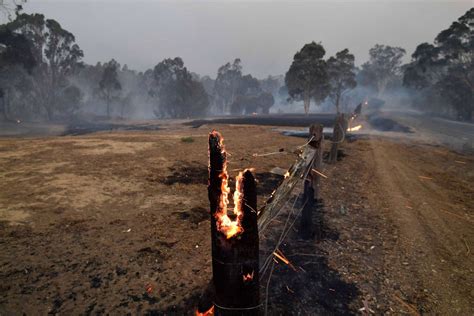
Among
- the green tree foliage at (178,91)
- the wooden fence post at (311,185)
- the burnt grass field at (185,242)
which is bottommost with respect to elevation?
the burnt grass field at (185,242)

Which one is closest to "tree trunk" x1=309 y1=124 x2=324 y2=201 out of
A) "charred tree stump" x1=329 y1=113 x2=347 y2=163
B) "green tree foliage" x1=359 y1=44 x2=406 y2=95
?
"charred tree stump" x1=329 y1=113 x2=347 y2=163

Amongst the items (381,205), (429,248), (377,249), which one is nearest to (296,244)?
(377,249)

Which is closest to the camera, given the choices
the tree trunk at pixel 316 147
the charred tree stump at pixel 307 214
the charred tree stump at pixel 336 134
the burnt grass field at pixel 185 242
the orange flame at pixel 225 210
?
the orange flame at pixel 225 210

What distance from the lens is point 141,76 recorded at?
341ft

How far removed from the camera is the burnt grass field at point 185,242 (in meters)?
4.51

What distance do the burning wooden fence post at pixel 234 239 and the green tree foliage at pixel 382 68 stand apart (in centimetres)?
10801

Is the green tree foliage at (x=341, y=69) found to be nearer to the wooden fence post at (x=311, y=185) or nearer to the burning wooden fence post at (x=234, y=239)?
the wooden fence post at (x=311, y=185)

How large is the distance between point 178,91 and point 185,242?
65.7 meters

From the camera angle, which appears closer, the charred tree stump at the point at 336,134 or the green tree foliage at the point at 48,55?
the charred tree stump at the point at 336,134

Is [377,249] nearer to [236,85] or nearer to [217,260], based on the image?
[217,260]

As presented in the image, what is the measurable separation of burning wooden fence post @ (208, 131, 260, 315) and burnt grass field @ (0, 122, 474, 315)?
2.34 meters

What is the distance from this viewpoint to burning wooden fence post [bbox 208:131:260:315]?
2.18 meters

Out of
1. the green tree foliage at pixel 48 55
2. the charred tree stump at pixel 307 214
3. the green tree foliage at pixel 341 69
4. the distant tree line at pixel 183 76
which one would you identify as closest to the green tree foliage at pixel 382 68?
the distant tree line at pixel 183 76

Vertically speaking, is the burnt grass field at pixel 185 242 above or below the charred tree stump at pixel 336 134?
below
